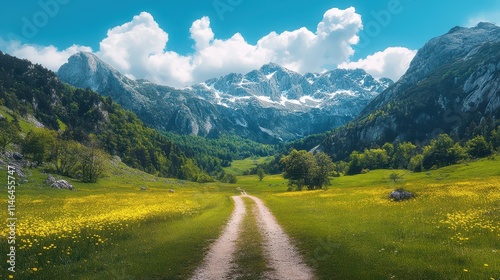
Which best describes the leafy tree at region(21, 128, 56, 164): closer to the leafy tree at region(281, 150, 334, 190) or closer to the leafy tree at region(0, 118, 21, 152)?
the leafy tree at region(0, 118, 21, 152)

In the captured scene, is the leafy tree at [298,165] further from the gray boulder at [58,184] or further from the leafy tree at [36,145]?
the leafy tree at [36,145]

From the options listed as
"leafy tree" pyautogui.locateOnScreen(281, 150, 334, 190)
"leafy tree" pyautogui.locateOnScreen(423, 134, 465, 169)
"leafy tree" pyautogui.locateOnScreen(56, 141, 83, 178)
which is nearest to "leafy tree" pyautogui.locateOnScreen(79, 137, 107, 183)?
"leafy tree" pyautogui.locateOnScreen(56, 141, 83, 178)

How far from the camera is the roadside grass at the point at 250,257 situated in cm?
1473

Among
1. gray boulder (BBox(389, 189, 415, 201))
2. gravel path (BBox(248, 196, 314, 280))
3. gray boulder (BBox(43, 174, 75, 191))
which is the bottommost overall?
gravel path (BBox(248, 196, 314, 280))

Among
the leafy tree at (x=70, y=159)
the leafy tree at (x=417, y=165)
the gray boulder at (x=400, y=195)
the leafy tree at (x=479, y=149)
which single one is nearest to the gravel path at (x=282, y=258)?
the gray boulder at (x=400, y=195)

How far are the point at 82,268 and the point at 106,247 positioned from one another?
4.71 meters

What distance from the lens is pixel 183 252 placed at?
19062mm

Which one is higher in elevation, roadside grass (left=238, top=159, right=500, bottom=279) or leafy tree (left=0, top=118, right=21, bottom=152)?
leafy tree (left=0, top=118, right=21, bottom=152)

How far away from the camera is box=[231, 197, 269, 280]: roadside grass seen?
14734 mm

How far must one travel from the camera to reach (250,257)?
17.9 m

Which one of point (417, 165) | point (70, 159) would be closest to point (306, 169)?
point (70, 159)

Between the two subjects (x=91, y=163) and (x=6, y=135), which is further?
(x=6, y=135)

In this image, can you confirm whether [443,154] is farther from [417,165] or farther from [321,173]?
[321,173]

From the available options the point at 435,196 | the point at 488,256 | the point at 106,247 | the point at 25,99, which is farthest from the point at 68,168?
the point at 25,99
